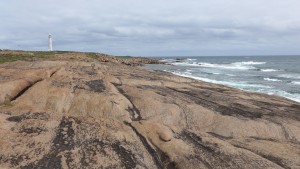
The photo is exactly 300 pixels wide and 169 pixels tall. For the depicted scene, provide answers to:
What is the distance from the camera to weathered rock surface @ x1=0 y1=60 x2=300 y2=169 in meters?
8.49

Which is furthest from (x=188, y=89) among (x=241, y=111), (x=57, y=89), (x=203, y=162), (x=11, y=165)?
(x=11, y=165)

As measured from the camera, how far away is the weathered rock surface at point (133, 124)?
849cm

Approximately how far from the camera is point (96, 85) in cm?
1298

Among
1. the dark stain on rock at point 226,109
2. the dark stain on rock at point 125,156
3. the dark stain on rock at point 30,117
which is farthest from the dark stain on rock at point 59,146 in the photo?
the dark stain on rock at point 226,109

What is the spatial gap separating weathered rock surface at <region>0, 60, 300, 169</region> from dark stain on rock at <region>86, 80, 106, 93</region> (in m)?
0.03

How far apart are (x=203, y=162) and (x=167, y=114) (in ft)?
10.3

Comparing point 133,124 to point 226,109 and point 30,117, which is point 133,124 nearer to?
point 30,117

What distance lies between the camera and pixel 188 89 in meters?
15.1

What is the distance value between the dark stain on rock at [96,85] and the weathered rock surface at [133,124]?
0.11 feet

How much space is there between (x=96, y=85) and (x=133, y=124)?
10.6 feet

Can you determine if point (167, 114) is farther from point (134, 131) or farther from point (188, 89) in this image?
point (188, 89)

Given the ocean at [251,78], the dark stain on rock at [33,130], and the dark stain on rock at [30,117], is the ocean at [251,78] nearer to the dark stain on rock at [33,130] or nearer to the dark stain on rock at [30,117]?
the dark stain on rock at [30,117]

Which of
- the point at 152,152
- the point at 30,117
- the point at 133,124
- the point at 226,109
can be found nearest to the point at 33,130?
the point at 30,117

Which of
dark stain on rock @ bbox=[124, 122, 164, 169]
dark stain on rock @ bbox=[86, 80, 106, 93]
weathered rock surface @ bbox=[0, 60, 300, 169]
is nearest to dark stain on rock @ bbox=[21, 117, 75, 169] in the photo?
weathered rock surface @ bbox=[0, 60, 300, 169]
